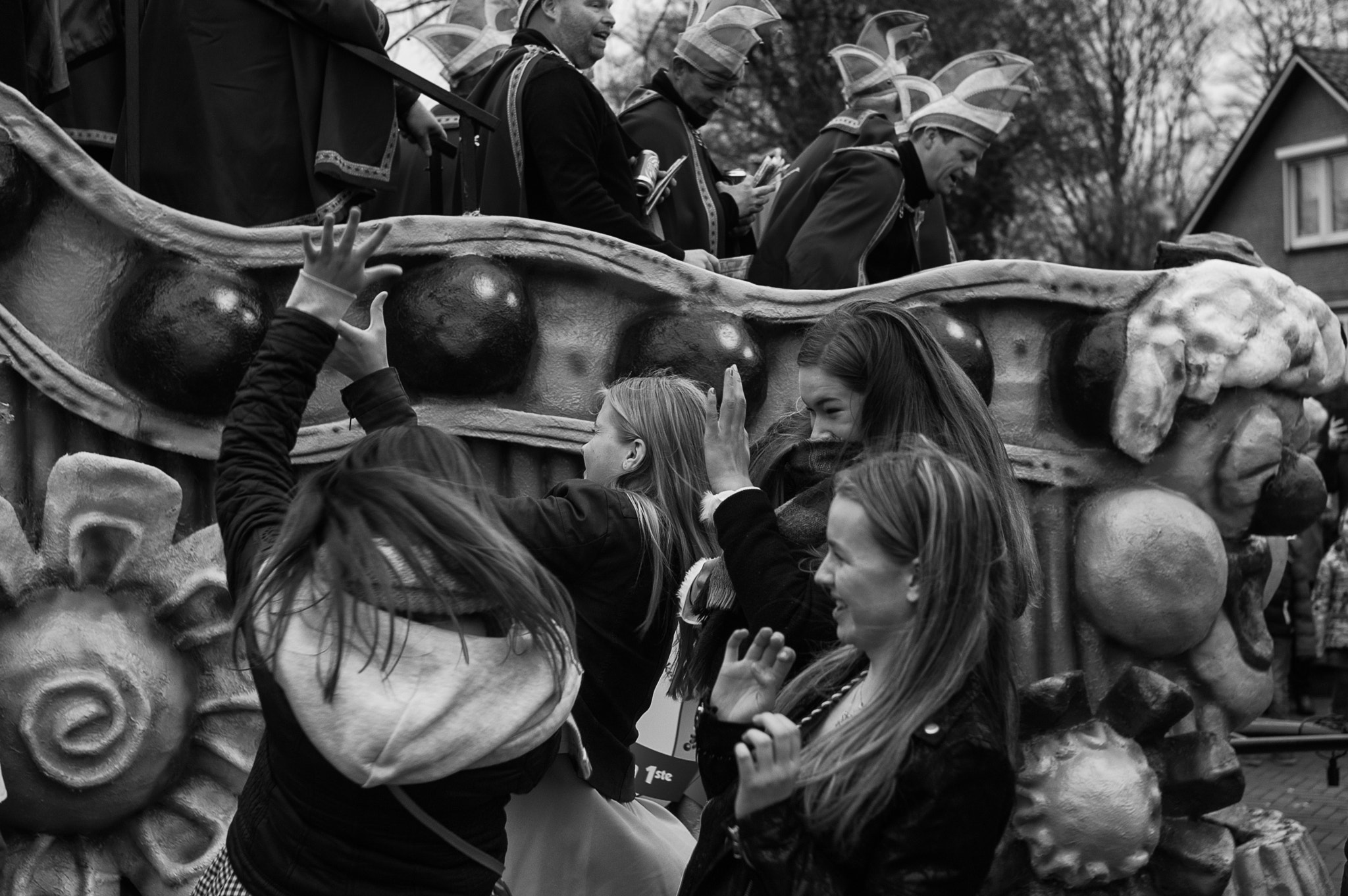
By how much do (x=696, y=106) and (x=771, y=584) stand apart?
10.4 ft

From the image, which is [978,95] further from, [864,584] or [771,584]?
[864,584]

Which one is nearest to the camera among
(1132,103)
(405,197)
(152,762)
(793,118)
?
(152,762)

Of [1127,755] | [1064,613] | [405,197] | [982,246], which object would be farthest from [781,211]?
[982,246]

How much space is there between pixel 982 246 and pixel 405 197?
13.7m

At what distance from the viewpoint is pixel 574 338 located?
3.50 metres

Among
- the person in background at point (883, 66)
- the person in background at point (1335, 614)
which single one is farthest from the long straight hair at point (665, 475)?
the person in background at point (1335, 614)

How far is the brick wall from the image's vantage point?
81.6ft

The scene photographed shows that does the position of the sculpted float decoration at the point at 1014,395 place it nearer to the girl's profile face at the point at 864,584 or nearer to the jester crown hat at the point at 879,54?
the girl's profile face at the point at 864,584

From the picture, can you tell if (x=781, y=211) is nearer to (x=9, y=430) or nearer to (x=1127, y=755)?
(x=1127, y=755)

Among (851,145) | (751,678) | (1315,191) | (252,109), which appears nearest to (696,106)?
(851,145)

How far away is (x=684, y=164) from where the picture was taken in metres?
5.01

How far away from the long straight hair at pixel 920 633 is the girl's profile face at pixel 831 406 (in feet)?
1.40

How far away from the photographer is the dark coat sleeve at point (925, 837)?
1.79 m

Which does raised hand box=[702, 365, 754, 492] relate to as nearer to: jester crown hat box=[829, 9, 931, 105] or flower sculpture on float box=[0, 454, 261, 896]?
flower sculpture on float box=[0, 454, 261, 896]
